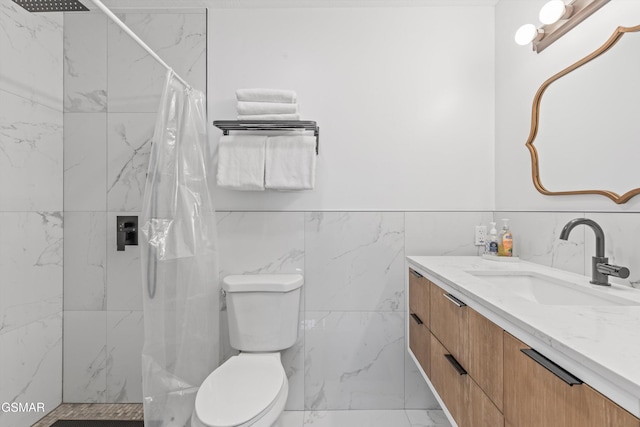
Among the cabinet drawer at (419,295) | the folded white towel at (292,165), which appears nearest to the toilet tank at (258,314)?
the folded white towel at (292,165)

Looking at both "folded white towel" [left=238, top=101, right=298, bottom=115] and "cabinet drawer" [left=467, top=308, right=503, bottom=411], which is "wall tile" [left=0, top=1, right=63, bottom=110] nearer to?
"folded white towel" [left=238, top=101, right=298, bottom=115]

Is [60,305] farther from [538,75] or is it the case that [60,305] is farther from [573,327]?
[538,75]

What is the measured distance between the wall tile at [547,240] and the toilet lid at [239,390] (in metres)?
1.24

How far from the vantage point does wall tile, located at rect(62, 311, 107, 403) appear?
1763mm

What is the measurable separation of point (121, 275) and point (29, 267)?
397 millimetres

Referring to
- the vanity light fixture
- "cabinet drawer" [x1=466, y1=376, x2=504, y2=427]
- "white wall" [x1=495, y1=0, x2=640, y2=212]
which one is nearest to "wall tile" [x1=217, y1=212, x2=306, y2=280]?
"cabinet drawer" [x1=466, y1=376, x2=504, y2=427]

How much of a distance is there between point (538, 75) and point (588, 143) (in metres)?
0.46

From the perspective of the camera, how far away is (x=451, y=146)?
5.89 ft

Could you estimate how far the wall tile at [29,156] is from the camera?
148cm

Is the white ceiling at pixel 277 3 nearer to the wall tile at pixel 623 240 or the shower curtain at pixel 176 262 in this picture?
the shower curtain at pixel 176 262

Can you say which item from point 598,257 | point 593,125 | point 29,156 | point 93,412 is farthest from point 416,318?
point 29,156

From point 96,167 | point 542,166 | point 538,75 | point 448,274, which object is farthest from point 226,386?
point 538,75

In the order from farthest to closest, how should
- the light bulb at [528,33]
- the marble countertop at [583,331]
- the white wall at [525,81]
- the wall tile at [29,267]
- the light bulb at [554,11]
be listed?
1. the wall tile at [29,267]
2. the light bulb at [528,33]
3. the light bulb at [554,11]
4. the white wall at [525,81]
5. the marble countertop at [583,331]

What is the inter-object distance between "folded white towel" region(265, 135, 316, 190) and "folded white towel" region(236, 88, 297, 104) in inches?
8.2
